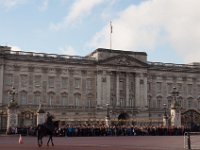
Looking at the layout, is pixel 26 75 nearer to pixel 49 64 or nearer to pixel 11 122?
pixel 49 64

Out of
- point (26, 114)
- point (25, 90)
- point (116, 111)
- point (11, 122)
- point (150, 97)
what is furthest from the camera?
point (150, 97)

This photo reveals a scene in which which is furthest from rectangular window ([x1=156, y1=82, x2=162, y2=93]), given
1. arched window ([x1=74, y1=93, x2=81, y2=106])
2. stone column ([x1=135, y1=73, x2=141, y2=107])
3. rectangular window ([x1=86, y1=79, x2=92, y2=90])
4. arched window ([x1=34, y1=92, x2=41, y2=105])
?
arched window ([x1=34, y1=92, x2=41, y2=105])

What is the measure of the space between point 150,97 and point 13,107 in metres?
39.5

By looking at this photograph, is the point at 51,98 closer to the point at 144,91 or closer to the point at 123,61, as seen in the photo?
the point at 123,61

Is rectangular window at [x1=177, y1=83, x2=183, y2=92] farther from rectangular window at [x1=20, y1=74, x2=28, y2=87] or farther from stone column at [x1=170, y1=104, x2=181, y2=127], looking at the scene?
stone column at [x1=170, y1=104, x2=181, y2=127]

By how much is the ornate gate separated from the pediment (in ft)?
71.6

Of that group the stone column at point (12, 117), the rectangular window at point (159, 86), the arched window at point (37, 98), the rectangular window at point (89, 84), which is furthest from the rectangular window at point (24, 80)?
the rectangular window at point (159, 86)

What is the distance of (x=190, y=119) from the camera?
58.3 m

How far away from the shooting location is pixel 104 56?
76625mm

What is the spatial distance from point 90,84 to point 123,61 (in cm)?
781

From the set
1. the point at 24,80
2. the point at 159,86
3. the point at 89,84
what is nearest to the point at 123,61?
the point at 89,84

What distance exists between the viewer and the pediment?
76.6 m

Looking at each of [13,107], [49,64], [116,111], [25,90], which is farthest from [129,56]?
[13,107]

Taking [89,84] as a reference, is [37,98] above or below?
below
